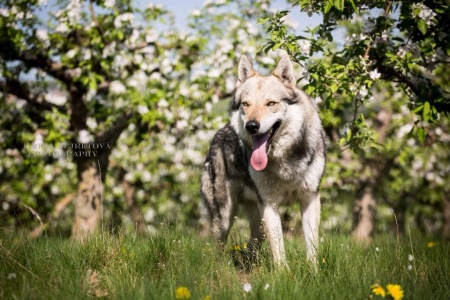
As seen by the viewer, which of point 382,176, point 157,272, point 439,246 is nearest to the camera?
point 157,272

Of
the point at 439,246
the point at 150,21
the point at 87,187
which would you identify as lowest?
the point at 87,187

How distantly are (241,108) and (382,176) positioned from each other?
819cm

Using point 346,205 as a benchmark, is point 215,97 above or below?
above

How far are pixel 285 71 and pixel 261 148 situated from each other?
86 cm

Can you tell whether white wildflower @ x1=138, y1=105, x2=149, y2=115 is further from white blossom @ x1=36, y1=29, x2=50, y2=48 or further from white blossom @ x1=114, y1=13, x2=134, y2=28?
white blossom @ x1=36, y1=29, x2=50, y2=48

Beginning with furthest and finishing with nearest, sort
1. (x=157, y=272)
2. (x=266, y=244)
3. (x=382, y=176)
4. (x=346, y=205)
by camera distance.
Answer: (x=346, y=205)
(x=382, y=176)
(x=266, y=244)
(x=157, y=272)

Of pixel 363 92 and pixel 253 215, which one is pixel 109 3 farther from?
pixel 363 92

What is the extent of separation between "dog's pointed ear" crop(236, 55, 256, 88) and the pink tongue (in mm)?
747

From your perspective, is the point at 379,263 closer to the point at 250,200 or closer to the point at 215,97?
the point at 250,200

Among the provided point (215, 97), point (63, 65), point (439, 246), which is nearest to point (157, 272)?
point (439, 246)

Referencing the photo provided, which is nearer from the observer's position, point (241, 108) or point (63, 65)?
point (241, 108)

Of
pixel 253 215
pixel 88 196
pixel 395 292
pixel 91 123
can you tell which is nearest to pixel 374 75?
pixel 253 215

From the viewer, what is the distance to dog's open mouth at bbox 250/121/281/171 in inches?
177

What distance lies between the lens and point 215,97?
874 centimetres
